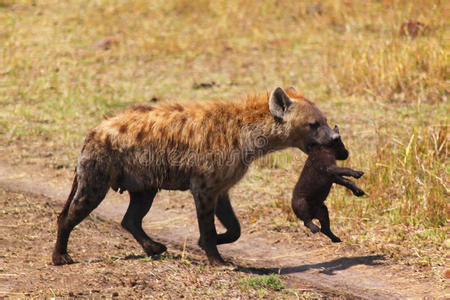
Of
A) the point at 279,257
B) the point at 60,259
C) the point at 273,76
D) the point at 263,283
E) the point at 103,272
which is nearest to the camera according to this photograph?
the point at 263,283

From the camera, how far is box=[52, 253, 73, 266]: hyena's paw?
4383 millimetres

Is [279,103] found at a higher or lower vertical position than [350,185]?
higher

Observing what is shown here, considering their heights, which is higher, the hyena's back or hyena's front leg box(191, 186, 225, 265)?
the hyena's back

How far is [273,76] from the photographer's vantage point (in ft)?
31.0

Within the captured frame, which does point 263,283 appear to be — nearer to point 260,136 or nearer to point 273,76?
point 260,136

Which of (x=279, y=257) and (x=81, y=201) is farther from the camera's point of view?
(x=279, y=257)

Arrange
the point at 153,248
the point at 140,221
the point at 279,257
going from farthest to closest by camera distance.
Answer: the point at 279,257 < the point at 140,221 < the point at 153,248

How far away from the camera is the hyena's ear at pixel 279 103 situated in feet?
14.8

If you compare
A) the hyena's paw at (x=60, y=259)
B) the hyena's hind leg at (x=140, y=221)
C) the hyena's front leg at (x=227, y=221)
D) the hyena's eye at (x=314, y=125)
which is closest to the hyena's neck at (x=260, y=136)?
the hyena's eye at (x=314, y=125)

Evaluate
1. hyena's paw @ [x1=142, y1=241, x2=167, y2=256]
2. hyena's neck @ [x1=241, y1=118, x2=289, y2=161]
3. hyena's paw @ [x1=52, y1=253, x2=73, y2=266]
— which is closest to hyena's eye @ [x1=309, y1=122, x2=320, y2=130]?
hyena's neck @ [x1=241, y1=118, x2=289, y2=161]

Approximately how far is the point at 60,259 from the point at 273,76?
5.54 m

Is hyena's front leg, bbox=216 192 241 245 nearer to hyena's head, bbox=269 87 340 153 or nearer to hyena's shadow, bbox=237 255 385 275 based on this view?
hyena's shadow, bbox=237 255 385 275

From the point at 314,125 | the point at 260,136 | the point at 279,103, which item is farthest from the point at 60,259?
the point at 314,125

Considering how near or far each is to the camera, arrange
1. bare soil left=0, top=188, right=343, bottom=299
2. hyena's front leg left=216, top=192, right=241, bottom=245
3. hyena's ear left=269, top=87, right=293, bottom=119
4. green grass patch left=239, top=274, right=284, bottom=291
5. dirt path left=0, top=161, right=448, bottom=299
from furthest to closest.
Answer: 1. hyena's front leg left=216, top=192, right=241, bottom=245
2. hyena's ear left=269, top=87, right=293, bottom=119
3. dirt path left=0, top=161, right=448, bottom=299
4. green grass patch left=239, top=274, right=284, bottom=291
5. bare soil left=0, top=188, right=343, bottom=299
